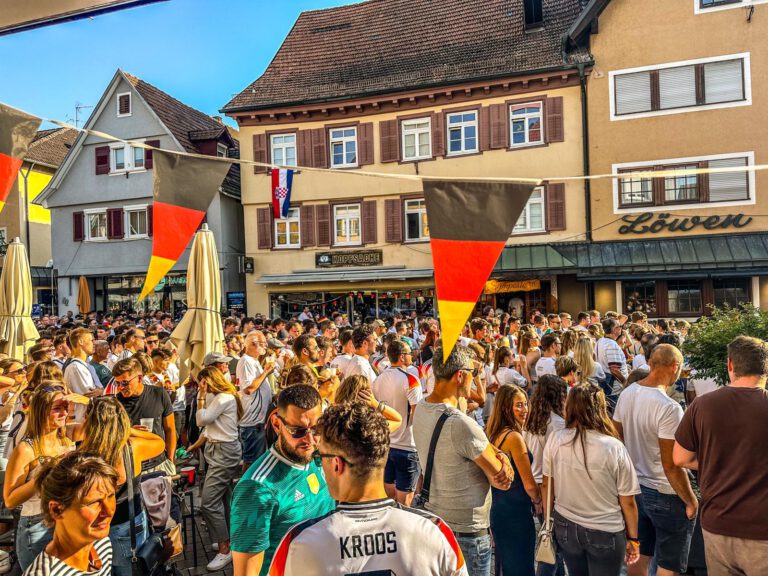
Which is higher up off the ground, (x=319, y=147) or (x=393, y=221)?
(x=319, y=147)

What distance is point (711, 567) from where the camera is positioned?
3.57m

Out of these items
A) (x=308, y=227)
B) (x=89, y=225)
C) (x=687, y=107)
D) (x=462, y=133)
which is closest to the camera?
(x=687, y=107)

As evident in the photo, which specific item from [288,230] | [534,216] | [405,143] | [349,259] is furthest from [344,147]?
[534,216]

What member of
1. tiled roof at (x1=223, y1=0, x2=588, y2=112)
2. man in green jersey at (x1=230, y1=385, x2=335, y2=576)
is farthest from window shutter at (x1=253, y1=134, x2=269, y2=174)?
man in green jersey at (x1=230, y1=385, x2=335, y2=576)

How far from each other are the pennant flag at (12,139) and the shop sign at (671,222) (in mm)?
17565

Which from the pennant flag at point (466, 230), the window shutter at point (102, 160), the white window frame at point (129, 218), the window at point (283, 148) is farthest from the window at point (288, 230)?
the pennant flag at point (466, 230)

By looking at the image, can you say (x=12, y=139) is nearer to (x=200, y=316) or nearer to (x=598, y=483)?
(x=200, y=316)

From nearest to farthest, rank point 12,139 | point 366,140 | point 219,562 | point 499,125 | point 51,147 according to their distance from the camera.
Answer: point 12,139 → point 219,562 → point 499,125 → point 366,140 → point 51,147

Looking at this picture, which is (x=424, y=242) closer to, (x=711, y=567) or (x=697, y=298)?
Result: (x=697, y=298)

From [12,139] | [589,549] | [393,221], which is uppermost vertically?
[393,221]

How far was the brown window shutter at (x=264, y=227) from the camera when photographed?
900 inches

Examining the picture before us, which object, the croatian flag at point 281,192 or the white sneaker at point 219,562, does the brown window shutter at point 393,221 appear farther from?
the white sneaker at point 219,562

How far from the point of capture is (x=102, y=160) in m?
24.7

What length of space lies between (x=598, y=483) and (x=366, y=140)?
1948 cm
